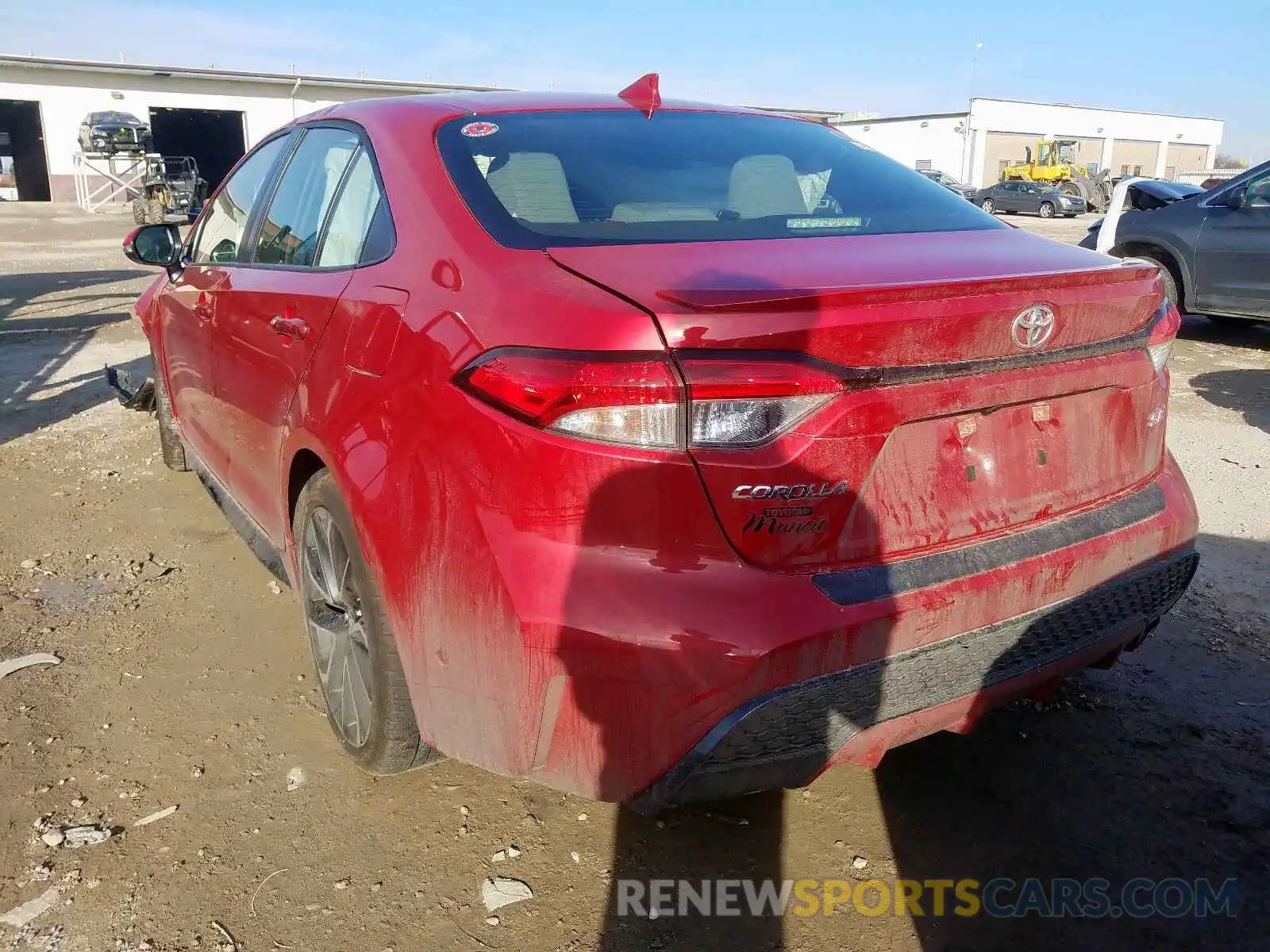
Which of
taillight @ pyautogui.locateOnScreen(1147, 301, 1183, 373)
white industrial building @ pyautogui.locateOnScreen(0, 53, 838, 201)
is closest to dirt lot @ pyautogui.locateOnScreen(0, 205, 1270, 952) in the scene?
taillight @ pyautogui.locateOnScreen(1147, 301, 1183, 373)

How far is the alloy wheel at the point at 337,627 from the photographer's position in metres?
2.46

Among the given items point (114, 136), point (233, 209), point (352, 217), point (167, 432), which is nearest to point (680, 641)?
point (352, 217)

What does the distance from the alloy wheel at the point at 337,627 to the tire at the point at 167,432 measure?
90.1 inches

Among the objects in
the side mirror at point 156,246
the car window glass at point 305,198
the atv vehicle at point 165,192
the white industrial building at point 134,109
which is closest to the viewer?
the car window glass at point 305,198

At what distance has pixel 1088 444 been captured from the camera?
2.15m

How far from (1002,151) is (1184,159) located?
1891 centimetres

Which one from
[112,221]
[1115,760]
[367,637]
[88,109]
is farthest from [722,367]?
[88,109]

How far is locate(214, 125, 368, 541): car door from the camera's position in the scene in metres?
2.58

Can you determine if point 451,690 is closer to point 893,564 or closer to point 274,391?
point 893,564

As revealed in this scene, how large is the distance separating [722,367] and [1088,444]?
0.95 m

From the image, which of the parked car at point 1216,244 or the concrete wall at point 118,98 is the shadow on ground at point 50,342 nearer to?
the parked car at point 1216,244

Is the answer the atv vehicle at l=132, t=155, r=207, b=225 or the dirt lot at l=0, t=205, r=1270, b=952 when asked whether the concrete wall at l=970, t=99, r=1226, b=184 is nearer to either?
the atv vehicle at l=132, t=155, r=207, b=225

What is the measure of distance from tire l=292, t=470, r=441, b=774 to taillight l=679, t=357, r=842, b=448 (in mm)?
949

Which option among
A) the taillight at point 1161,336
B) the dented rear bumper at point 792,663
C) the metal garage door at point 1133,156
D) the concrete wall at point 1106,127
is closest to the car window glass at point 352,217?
the dented rear bumper at point 792,663
